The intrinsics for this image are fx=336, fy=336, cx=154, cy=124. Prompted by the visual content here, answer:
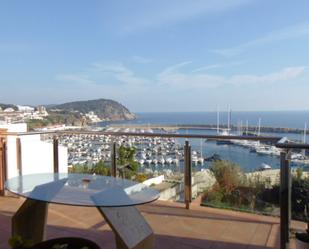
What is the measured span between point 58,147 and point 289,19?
6.90 m

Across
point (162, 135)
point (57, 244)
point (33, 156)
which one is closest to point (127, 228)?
point (57, 244)

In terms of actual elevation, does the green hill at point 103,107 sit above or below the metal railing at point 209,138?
above

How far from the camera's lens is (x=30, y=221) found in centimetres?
238

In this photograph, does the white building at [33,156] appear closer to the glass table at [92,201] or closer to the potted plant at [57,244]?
the glass table at [92,201]

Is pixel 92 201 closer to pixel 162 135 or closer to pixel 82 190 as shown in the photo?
pixel 82 190

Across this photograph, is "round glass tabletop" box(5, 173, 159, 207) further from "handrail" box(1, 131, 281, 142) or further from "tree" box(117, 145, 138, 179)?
"tree" box(117, 145, 138, 179)

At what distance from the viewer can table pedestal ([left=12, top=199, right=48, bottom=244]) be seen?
92.1 inches

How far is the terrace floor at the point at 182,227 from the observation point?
10.1 feet

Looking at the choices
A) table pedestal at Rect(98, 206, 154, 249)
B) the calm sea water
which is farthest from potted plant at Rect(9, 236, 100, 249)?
the calm sea water

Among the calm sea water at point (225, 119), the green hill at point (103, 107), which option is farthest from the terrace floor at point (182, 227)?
the green hill at point (103, 107)

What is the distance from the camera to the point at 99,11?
8977 millimetres

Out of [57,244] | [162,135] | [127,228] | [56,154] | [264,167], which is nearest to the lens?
[57,244]

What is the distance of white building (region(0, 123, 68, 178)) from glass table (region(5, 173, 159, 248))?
2.17m

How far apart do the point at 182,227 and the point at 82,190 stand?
140 centimetres
